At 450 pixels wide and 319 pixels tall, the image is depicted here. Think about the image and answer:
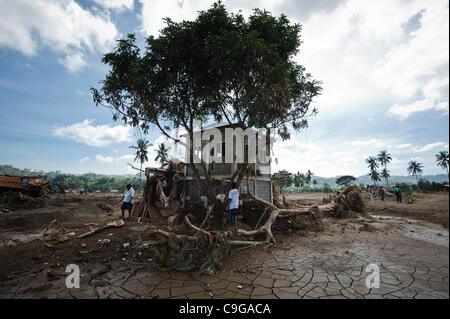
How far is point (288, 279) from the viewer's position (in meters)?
4.08

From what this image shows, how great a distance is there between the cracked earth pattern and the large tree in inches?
154

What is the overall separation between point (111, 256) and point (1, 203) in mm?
18448

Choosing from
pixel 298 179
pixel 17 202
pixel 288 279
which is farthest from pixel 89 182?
pixel 288 279

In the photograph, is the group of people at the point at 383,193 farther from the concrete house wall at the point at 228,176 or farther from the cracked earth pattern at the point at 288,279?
the cracked earth pattern at the point at 288,279

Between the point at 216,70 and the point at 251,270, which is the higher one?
the point at 216,70

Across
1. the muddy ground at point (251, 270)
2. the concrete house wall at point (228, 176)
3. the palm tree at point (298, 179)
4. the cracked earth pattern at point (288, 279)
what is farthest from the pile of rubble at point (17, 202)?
the palm tree at point (298, 179)

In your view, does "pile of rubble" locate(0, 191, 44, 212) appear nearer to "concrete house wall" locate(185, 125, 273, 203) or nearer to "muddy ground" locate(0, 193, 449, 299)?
"concrete house wall" locate(185, 125, 273, 203)

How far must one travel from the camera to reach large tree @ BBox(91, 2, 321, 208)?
679 cm

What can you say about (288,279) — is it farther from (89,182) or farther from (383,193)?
(89,182)

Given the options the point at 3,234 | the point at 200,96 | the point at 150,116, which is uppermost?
the point at 200,96

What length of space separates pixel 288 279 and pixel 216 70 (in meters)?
6.90
